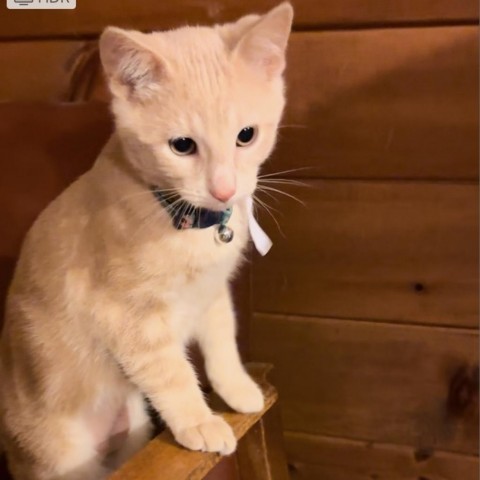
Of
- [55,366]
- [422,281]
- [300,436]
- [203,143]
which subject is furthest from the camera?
[300,436]

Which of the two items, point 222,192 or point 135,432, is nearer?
point 222,192

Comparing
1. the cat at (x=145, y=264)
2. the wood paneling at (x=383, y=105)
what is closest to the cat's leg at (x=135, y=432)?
the cat at (x=145, y=264)

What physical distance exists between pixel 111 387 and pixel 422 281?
1.84ft

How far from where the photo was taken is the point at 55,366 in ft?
2.92

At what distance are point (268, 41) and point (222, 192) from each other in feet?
0.61

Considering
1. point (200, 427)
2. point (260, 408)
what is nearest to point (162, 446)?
point (200, 427)

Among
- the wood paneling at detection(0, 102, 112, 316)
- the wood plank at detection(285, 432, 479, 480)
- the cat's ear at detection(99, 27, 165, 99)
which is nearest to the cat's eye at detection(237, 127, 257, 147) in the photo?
the cat's ear at detection(99, 27, 165, 99)

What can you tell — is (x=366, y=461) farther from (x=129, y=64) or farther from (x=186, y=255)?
(x=129, y=64)

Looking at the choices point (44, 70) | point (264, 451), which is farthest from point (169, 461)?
point (44, 70)

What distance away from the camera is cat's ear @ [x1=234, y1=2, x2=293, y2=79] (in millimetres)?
755

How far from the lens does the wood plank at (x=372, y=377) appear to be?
1187 millimetres

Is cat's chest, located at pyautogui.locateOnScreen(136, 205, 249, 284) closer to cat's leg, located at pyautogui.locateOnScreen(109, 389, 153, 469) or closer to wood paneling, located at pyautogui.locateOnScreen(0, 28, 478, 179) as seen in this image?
cat's leg, located at pyautogui.locateOnScreen(109, 389, 153, 469)

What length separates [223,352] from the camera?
95 cm

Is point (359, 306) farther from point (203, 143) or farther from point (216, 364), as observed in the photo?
point (203, 143)
